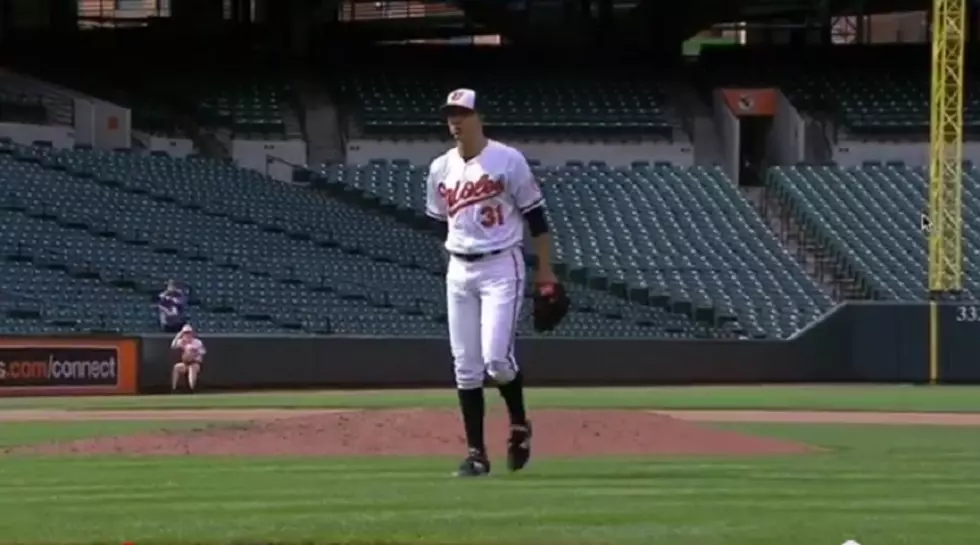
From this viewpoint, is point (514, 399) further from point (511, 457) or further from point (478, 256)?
point (478, 256)

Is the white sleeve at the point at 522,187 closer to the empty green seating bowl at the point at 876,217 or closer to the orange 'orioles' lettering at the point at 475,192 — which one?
the orange 'orioles' lettering at the point at 475,192

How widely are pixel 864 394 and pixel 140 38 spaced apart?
22464mm

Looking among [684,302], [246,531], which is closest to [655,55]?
[684,302]

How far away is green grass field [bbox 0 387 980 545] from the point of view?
6.66m

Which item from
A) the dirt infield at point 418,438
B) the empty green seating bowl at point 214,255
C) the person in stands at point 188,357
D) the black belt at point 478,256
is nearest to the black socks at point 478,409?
the black belt at point 478,256

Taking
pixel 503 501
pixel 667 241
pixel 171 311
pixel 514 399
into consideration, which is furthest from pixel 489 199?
pixel 667 241

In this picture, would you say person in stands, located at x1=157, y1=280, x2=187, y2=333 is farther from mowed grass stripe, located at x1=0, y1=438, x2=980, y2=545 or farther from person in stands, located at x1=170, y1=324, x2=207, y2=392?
mowed grass stripe, located at x1=0, y1=438, x2=980, y2=545

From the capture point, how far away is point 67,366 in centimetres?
2444

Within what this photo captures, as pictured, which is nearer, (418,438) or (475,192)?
(475,192)

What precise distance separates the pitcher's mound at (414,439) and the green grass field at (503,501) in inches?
30.5

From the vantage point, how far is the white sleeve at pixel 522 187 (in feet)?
29.5

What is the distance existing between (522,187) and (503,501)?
1837 mm

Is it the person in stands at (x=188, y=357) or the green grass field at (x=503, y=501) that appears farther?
the person in stands at (x=188, y=357)

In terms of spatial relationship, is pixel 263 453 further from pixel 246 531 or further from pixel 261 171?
pixel 261 171
